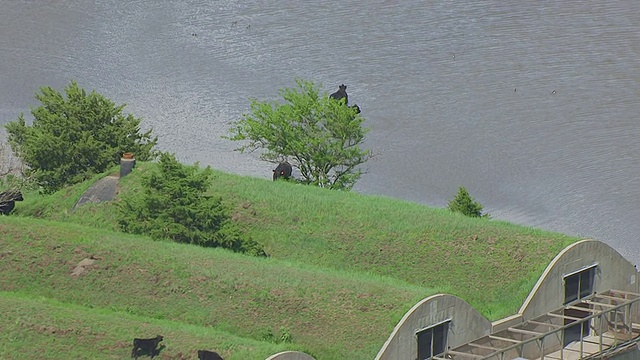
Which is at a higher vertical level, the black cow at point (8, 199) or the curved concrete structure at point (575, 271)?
the black cow at point (8, 199)

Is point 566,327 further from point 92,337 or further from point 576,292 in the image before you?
point 92,337

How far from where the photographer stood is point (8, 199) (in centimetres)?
4603

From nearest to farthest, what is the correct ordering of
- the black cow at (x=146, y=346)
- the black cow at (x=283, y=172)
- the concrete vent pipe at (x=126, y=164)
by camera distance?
the black cow at (x=146, y=346) → the concrete vent pipe at (x=126, y=164) → the black cow at (x=283, y=172)

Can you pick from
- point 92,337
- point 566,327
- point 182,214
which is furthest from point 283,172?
point 92,337

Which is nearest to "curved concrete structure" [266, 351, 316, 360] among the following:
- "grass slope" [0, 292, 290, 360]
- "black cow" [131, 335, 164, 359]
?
"grass slope" [0, 292, 290, 360]

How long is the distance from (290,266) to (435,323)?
4.20 m

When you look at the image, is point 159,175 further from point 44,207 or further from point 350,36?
point 350,36

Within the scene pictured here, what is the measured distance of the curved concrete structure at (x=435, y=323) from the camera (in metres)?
34.8

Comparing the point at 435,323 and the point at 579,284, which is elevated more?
the point at 579,284

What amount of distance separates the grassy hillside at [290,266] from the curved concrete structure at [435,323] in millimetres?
240

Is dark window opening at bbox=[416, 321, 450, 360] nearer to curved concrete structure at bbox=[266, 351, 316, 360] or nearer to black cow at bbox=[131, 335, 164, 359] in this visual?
curved concrete structure at bbox=[266, 351, 316, 360]

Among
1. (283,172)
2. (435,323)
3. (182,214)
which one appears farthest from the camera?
(283,172)

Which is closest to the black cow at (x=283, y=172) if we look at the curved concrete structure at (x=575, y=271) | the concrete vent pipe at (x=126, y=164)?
the concrete vent pipe at (x=126, y=164)

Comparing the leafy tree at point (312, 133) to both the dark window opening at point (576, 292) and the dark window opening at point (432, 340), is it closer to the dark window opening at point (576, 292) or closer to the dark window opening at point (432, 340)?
the dark window opening at point (576, 292)
